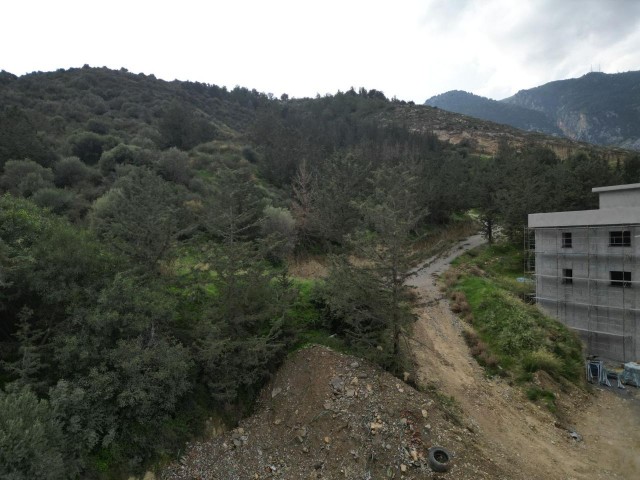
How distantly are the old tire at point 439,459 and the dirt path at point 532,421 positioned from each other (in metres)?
1.58

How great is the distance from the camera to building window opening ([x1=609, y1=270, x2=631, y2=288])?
19.2 metres

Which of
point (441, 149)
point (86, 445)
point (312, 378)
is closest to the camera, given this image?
point (86, 445)

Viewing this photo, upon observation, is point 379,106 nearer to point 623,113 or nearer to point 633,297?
point 633,297

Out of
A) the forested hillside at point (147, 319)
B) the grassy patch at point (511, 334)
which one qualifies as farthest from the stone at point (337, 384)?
the grassy patch at point (511, 334)

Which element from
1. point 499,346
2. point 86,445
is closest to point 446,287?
point 499,346

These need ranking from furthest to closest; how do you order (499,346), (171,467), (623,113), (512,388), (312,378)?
(623,113) < (499,346) < (512,388) < (312,378) < (171,467)

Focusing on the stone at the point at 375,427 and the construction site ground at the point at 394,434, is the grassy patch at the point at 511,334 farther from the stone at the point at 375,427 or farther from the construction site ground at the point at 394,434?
the stone at the point at 375,427

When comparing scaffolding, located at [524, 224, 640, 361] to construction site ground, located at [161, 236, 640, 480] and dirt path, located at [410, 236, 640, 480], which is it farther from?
construction site ground, located at [161, 236, 640, 480]

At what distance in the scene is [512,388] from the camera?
1569 centimetres

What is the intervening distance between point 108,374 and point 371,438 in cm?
689

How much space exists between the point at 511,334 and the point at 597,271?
6.58 meters

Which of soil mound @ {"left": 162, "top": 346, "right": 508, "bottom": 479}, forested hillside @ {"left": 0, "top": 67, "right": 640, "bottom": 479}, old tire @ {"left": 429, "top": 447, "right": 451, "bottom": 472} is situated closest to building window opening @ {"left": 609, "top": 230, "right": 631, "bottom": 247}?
forested hillside @ {"left": 0, "top": 67, "right": 640, "bottom": 479}

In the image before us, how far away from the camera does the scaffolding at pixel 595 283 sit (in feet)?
63.2

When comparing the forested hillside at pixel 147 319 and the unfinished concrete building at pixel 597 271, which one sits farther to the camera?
the unfinished concrete building at pixel 597 271
